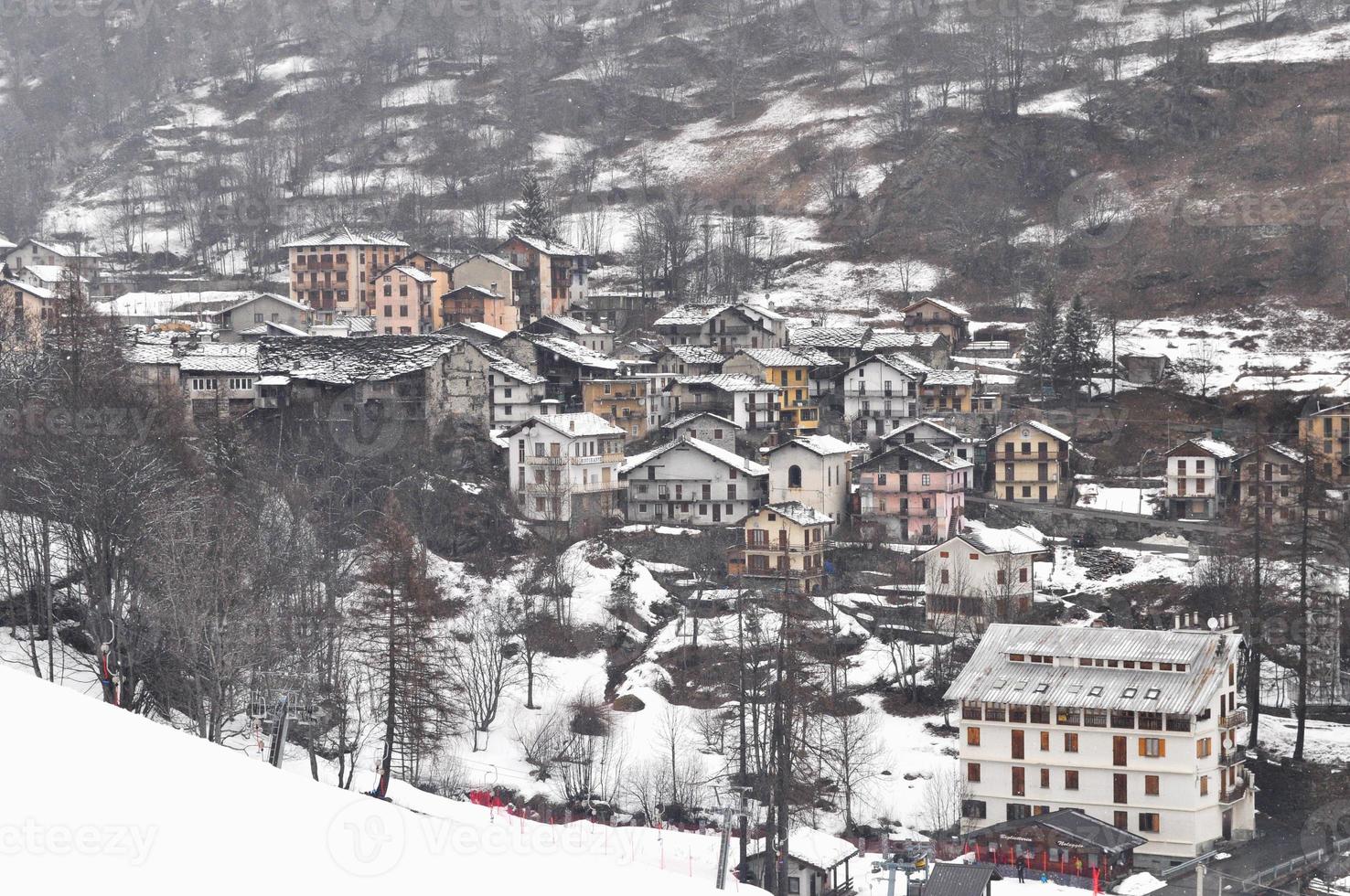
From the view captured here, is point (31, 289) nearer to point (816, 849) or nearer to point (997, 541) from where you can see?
point (997, 541)

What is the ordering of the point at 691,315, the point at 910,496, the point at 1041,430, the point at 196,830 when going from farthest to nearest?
the point at 691,315 → the point at 1041,430 → the point at 910,496 → the point at 196,830

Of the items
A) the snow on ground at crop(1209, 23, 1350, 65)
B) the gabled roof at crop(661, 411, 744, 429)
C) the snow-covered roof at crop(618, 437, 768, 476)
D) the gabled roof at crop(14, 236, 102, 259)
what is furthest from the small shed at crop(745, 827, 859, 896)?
the snow on ground at crop(1209, 23, 1350, 65)

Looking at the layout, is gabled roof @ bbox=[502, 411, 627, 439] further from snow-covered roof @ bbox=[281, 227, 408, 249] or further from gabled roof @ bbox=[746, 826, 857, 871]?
snow-covered roof @ bbox=[281, 227, 408, 249]

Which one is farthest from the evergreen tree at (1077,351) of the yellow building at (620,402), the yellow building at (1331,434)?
the yellow building at (620,402)

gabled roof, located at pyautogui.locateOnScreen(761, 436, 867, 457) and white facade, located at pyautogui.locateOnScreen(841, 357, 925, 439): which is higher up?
white facade, located at pyautogui.locateOnScreen(841, 357, 925, 439)

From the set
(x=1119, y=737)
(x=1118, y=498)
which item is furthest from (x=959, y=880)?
(x=1118, y=498)

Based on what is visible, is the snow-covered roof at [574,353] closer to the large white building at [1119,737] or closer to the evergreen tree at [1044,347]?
the evergreen tree at [1044,347]
